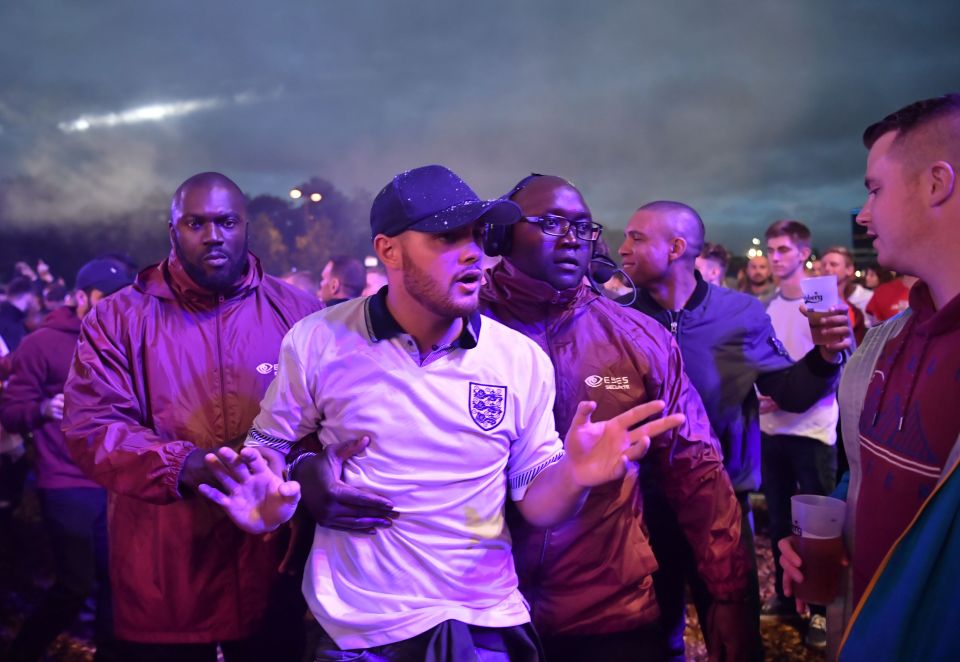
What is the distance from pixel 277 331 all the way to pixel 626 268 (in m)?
2.19

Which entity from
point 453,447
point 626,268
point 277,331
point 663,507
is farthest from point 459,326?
point 626,268

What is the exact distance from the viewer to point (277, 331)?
3.09 metres

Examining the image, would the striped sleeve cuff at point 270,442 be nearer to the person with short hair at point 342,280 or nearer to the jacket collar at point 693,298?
the jacket collar at point 693,298

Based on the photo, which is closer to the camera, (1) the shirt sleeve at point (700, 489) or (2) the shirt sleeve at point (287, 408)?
(2) the shirt sleeve at point (287, 408)

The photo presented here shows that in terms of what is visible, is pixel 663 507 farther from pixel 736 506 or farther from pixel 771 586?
pixel 771 586

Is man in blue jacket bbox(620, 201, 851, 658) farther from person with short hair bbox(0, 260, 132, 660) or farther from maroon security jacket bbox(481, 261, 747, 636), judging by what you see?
person with short hair bbox(0, 260, 132, 660)

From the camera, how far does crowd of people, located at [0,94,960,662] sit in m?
2.05

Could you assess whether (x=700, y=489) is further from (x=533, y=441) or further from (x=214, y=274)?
(x=214, y=274)

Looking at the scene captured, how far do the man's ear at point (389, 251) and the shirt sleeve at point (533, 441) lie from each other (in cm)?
64

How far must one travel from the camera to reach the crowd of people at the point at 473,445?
205cm

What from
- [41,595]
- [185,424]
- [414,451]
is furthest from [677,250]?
[41,595]

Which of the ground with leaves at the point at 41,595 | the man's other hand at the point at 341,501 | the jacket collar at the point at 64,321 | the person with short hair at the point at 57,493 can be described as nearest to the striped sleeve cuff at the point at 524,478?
the man's other hand at the point at 341,501

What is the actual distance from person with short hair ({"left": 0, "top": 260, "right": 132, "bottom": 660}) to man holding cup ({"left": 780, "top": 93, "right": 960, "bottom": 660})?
403 centimetres

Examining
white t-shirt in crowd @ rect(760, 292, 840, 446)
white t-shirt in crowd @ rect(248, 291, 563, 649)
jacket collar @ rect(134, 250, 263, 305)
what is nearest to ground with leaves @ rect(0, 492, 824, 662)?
white t-shirt in crowd @ rect(760, 292, 840, 446)
